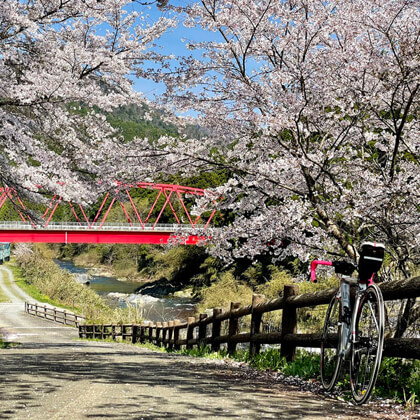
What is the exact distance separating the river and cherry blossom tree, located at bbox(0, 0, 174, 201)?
717 inches

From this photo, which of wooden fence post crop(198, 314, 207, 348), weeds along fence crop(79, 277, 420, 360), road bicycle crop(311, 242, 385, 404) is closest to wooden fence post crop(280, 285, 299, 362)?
weeds along fence crop(79, 277, 420, 360)

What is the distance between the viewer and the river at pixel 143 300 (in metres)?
33.8

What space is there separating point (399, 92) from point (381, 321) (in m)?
4.39

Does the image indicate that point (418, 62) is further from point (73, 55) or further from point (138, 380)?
point (73, 55)

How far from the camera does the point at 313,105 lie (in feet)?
21.4

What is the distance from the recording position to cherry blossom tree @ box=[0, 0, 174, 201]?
23.0 ft

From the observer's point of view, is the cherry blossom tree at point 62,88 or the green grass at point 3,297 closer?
the cherry blossom tree at point 62,88

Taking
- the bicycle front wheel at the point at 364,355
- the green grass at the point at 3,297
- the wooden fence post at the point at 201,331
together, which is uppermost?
the bicycle front wheel at the point at 364,355

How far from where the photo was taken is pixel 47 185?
7.98 meters

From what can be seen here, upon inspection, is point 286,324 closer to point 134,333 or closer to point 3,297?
point 134,333

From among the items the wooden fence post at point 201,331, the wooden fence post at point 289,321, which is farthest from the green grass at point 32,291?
the wooden fence post at point 289,321

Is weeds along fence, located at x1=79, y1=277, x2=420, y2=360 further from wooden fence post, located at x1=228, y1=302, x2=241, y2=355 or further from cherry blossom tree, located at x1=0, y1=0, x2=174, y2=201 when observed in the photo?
cherry blossom tree, located at x1=0, y1=0, x2=174, y2=201

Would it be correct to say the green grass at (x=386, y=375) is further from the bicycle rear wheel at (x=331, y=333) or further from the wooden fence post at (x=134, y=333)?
the wooden fence post at (x=134, y=333)

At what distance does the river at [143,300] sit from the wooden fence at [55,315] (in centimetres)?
345
